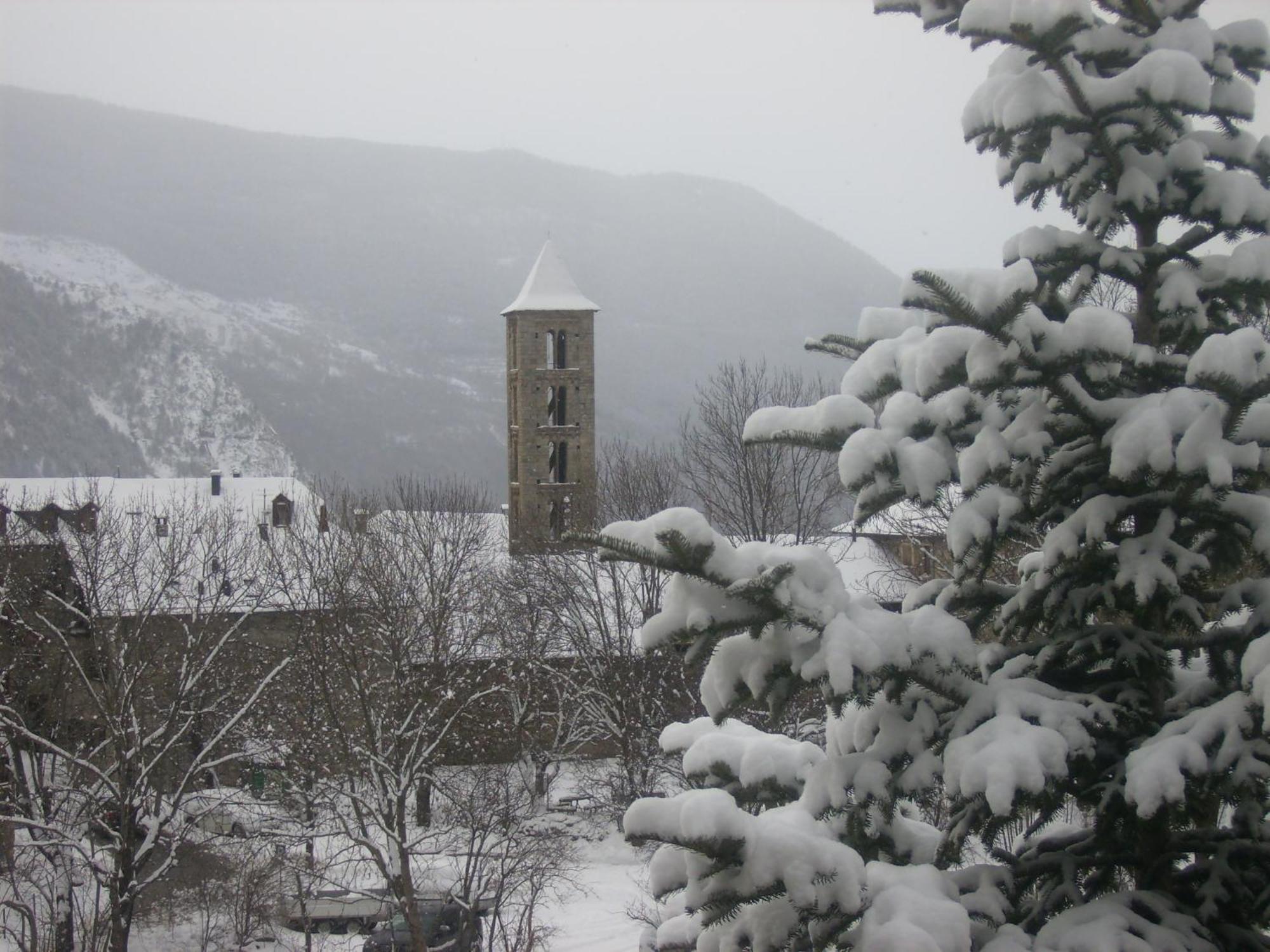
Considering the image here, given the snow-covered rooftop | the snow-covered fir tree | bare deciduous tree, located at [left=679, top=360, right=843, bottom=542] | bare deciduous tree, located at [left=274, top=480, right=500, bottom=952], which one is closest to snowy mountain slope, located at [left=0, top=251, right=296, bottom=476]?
the snow-covered rooftop

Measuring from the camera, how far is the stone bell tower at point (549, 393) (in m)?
51.9

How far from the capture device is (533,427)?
5216 centimetres

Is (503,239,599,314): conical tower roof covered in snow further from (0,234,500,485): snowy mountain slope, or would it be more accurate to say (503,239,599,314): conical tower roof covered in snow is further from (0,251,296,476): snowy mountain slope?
(0,251,296,476): snowy mountain slope

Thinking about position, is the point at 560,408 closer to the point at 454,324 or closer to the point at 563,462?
the point at 563,462

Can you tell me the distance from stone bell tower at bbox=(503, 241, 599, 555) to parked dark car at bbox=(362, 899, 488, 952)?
3157 centimetres

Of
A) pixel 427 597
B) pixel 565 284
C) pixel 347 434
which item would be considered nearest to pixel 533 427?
pixel 565 284

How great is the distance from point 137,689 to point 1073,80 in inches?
824

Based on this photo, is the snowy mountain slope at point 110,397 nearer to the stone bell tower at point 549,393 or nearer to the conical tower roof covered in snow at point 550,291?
the conical tower roof covered in snow at point 550,291

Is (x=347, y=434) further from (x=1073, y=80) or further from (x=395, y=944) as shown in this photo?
(x=1073, y=80)

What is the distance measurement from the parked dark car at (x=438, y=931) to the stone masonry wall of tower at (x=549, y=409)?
31441 mm

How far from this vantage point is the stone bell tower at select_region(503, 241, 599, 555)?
51947mm

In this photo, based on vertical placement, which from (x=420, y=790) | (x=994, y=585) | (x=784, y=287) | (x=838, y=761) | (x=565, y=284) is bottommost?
(x=420, y=790)

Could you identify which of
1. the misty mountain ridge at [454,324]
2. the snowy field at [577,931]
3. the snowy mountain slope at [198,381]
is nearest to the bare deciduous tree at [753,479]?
the snowy field at [577,931]

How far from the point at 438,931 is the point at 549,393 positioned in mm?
35440
